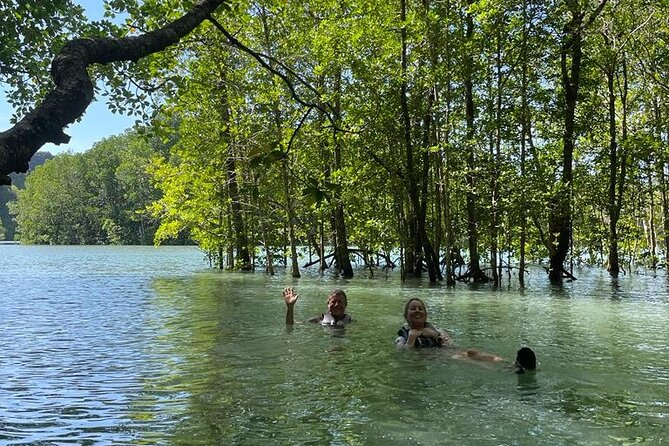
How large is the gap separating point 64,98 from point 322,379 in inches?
214

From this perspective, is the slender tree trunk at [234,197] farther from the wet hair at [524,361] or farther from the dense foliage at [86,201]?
the dense foliage at [86,201]

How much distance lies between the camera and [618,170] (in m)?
29.1

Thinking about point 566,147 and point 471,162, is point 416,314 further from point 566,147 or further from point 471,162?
point 566,147

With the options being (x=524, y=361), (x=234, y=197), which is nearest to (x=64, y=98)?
(x=524, y=361)

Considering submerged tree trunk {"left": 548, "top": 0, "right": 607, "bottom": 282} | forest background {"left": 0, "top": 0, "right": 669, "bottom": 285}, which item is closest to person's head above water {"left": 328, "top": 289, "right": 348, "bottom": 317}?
forest background {"left": 0, "top": 0, "right": 669, "bottom": 285}

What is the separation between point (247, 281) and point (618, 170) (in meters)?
17.1

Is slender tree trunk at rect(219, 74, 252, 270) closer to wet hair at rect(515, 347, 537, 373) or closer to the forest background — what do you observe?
the forest background

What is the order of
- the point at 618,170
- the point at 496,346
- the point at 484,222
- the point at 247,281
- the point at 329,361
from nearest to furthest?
the point at 329,361, the point at 496,346, the point at 484,222, the point at 247,281, the point at 618,170

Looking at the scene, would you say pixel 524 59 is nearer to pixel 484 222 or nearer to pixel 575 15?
pixel 575 15

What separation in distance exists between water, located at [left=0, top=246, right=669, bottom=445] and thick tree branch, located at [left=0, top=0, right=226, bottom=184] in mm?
3187

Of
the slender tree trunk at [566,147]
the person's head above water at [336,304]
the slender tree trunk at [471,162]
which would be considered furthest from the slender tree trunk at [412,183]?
the person's head above water at [336,304]

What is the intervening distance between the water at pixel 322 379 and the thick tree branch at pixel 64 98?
10.5 feet

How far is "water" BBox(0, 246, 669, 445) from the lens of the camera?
5824mm

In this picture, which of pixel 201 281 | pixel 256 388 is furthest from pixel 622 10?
pixel 256 388
